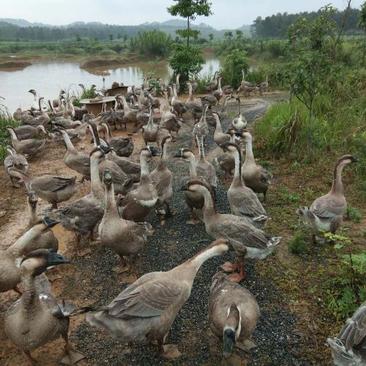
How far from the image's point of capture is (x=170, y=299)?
5.08m

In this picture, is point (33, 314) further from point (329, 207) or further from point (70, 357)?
point (329, 207)

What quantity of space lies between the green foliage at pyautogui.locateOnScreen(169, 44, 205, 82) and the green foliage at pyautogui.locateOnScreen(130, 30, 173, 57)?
27.4m

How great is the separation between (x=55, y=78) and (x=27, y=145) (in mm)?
31519

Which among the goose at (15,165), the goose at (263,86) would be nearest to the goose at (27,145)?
the goose at (15,165)

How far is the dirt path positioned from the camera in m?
5.34

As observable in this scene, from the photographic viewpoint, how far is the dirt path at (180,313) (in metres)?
5.34

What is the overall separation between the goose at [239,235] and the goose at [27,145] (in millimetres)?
8954

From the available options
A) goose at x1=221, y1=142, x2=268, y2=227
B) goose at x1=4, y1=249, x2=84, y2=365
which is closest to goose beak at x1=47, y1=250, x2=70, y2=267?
goose at x1=4, y1=249, x2=84, y2=365

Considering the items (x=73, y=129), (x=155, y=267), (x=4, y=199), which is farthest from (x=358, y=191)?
(x=73, y=129)

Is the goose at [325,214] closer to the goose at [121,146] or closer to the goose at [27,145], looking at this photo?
the goose at [121,146]

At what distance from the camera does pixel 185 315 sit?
6094mm

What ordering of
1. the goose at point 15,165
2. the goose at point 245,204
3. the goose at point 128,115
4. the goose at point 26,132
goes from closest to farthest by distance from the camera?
the goose at point 245,204
the goose at point 15,165
the goose at point 26,132
the goose at point 128,115

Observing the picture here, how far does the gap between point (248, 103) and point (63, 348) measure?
20279 millimetres

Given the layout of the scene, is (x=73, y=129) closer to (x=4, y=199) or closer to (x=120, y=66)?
(x=4, y=199)
